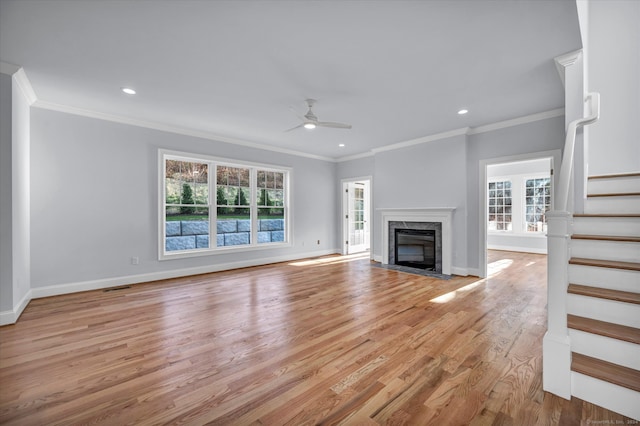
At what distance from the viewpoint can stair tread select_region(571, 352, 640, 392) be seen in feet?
4.88

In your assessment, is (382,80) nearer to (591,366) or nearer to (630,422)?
(591,366)

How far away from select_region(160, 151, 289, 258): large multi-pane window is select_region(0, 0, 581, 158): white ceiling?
4.12 ft

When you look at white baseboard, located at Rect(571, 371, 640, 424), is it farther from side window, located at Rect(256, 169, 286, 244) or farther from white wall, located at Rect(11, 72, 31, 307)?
side window, located at Rect(256, 169, 286, 244)

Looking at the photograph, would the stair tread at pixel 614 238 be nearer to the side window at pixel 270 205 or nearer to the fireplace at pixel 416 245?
the fireplace at pixel 416 245

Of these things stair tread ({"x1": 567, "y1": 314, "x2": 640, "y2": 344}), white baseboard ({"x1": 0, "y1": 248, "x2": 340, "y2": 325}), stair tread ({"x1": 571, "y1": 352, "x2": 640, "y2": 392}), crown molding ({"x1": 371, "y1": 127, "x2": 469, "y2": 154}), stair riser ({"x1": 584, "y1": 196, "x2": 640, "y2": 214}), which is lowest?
white baseboard ({"x1": 0, "y1": 248, "x2": 340, "y2": 325})

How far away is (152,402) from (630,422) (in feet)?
9.04

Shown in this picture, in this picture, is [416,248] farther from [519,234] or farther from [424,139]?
[519,234]

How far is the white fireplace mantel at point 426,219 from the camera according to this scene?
5.00m

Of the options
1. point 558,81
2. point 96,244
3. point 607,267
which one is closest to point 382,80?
point 558,81

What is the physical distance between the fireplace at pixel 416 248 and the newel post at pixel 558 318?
11.9ft

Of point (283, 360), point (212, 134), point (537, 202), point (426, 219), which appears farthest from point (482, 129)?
point (212, 134)

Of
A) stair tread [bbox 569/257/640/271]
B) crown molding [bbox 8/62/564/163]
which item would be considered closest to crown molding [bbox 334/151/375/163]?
crown molding [bbox 8/62/564/163]

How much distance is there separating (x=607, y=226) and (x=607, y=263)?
541 mm

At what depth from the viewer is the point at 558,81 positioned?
3.10 metres
